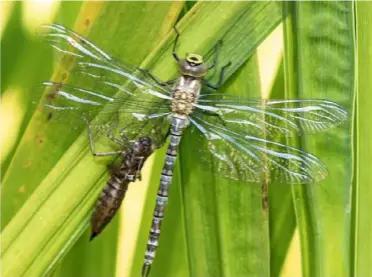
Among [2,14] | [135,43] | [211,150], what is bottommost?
[211,150]

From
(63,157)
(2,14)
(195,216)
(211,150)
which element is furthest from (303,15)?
(2,14)

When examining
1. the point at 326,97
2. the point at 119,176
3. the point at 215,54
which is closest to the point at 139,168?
the point at 119,176

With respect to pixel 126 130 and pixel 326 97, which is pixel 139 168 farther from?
pixel 326 97

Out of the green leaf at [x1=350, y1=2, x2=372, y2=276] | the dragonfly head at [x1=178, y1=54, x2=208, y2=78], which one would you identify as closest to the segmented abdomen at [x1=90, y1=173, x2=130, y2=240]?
the dragonfly head at [x1=178, y1=54, x2=208, y2=78]

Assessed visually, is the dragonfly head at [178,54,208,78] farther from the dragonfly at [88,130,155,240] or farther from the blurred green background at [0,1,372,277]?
the dragonfly at [88,130,155,240]

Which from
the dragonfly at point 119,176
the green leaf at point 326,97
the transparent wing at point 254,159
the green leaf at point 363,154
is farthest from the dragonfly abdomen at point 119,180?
the green leaf at point 363,154

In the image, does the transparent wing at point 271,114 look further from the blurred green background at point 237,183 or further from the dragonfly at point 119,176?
the dragonfly at point 119,176

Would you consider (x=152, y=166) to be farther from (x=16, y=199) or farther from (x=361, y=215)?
(x=361, y=215)
